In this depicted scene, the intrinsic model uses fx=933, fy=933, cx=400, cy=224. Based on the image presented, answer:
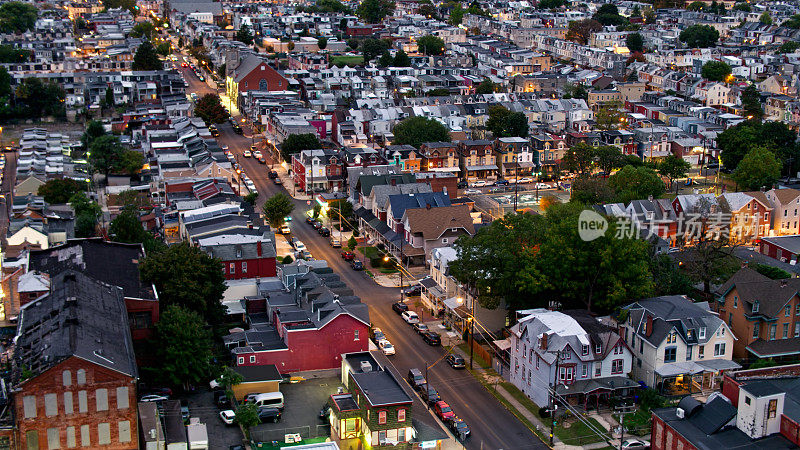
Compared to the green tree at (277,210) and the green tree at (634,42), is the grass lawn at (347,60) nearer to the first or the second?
the green tree at (634,42)

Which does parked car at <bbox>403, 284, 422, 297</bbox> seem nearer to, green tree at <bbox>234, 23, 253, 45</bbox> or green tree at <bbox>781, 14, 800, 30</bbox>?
green tree at <bbox>234, 23, 253, 45</bbox>

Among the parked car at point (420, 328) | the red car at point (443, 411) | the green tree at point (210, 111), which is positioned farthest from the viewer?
the green tree at point (210, 111)

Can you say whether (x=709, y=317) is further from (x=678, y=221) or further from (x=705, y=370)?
(x=678, y=221)

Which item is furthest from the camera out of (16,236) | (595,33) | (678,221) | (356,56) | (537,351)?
(595,33)

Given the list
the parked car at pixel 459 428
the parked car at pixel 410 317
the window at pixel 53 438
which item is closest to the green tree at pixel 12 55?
the parked car at pixel 410 317

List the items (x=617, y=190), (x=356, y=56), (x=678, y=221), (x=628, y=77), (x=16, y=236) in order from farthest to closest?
1. (x=356, y=56)
2. (x=628, y=77)
3. (x=617, y=190)
4. (x=678, y=221)
5. (x=16, y=236)

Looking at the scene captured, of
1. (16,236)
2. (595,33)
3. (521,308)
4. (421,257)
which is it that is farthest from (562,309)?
(595,33)
